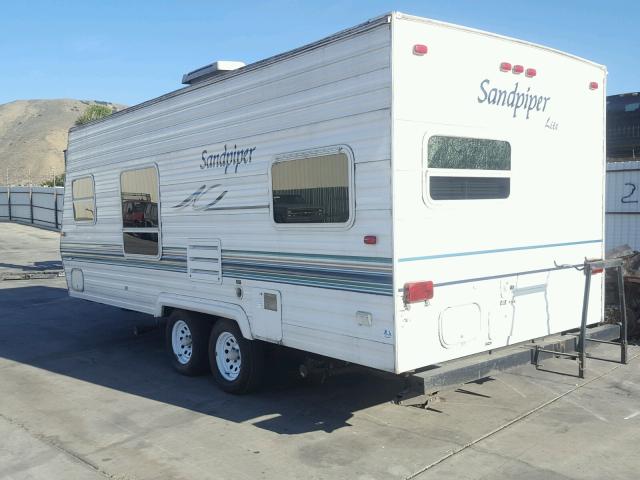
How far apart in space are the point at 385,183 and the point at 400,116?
498 millimetres

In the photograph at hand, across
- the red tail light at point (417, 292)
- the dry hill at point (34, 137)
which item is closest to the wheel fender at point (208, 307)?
the red tail light at point (417, 292)

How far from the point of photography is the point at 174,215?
22.8ft

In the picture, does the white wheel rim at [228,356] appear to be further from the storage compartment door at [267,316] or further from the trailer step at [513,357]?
the trailer step at [513,357]

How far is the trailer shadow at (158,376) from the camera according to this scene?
19.3 ft

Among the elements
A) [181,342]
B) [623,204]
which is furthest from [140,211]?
[623,204]

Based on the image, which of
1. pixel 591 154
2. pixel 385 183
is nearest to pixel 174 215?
pixel 385 183

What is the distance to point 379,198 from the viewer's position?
15.2ft

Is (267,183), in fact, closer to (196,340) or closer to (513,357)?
(196,340)

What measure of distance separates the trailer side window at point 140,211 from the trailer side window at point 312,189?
222 centimetres

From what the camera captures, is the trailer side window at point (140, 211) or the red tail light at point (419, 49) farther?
the trailer side window at point (140, 211)

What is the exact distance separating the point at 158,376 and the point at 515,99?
4.90m

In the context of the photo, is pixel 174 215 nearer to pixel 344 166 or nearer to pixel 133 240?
pixel 133 240

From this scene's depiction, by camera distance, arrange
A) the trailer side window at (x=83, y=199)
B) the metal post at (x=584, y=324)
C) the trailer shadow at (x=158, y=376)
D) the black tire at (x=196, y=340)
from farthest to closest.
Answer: the trailer side window at (x=83, y=199) → the black tire at (x=196, y=340) → the trailer shadow at (x=158, y=376) → the metal post at (x=584, y=324)

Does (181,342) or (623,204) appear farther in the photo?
(623,204)
